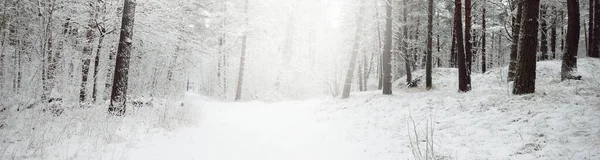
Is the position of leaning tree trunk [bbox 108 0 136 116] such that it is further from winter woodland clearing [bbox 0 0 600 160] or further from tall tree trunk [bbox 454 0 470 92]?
tall tree trunk [bbox 454 0 470 92]

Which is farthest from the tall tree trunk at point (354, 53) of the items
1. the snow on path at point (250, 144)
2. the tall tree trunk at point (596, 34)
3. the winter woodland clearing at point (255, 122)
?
the tall tree trunk at point (596, 34)

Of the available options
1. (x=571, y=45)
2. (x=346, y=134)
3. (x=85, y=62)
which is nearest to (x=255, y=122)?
(x=346, y=134)

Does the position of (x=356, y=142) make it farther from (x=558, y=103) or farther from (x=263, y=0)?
(x=263, y=0)

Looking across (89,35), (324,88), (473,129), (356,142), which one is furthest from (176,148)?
(324,88)

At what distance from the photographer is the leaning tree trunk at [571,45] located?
11648 mm

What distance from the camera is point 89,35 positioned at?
39.2 feet

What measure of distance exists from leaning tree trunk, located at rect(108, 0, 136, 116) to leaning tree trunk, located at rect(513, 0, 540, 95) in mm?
11061

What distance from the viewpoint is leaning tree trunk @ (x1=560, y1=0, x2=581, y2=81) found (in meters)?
11.6

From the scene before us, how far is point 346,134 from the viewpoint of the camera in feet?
28.5

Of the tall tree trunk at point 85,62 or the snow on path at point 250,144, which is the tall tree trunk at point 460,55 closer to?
the snow on path at point 250,144

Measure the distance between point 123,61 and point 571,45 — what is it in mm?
15966

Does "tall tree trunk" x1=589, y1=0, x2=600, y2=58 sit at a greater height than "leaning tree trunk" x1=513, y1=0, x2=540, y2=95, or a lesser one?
greater

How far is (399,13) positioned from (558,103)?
58.6ft

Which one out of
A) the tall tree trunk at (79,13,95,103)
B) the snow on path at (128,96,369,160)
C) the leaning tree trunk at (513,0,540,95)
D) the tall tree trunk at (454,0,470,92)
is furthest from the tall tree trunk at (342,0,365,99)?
the tall tree trunk at (79,13,95,103)
